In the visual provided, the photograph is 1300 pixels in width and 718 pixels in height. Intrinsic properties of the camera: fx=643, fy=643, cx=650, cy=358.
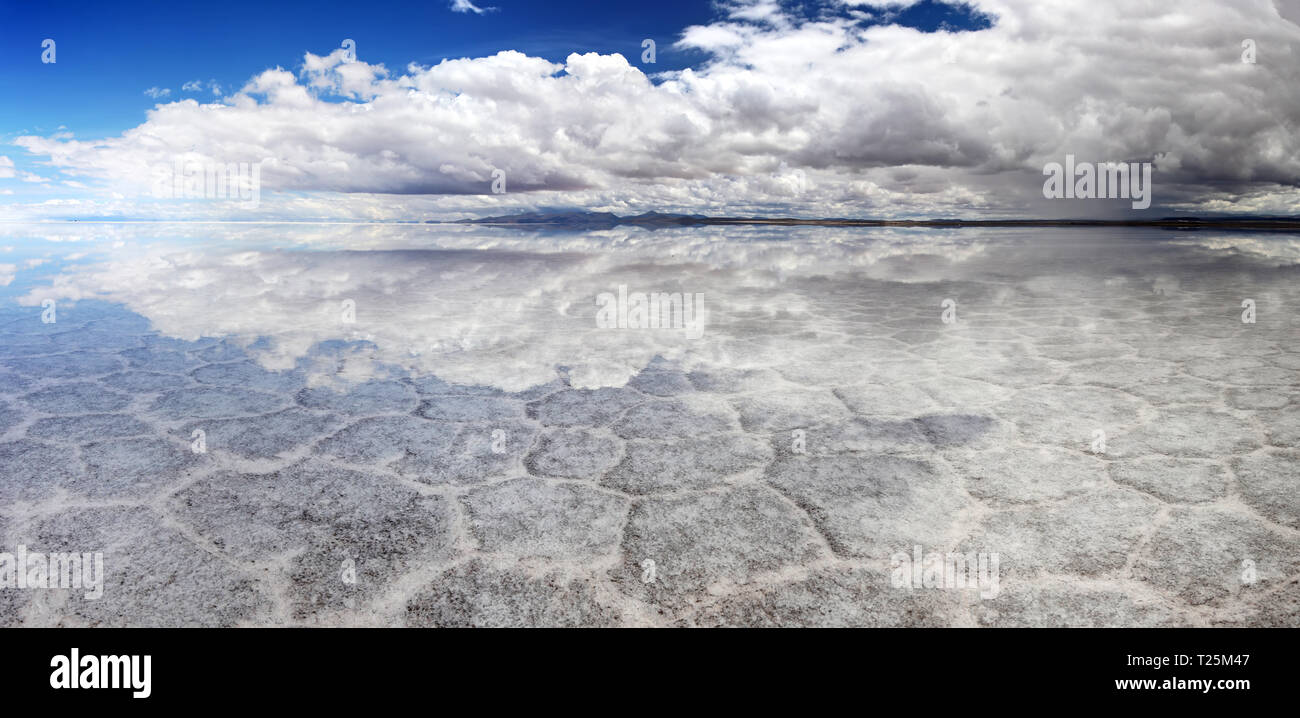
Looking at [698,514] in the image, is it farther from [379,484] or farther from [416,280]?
[416,280]

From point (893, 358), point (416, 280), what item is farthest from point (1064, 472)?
point (416, 280)
